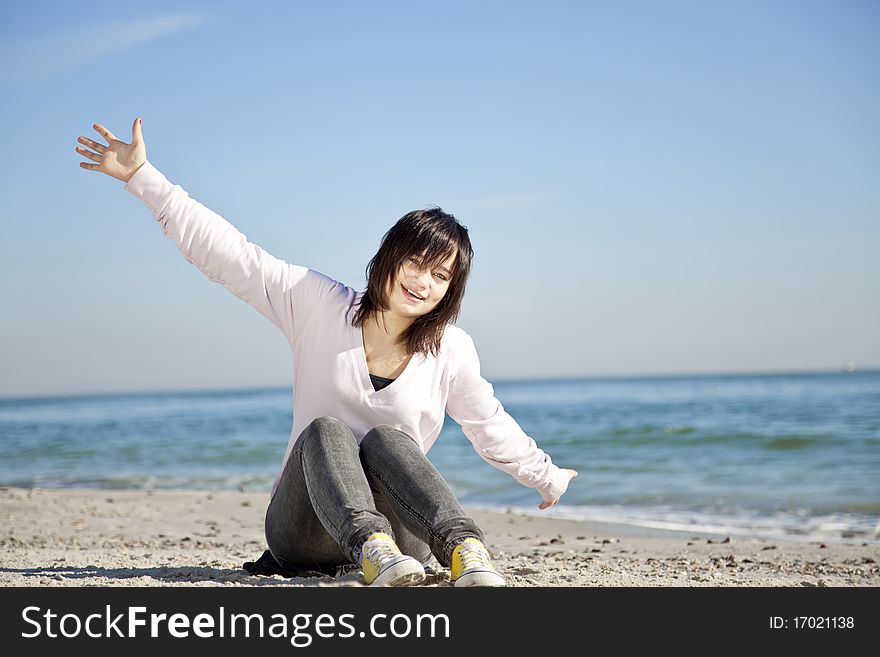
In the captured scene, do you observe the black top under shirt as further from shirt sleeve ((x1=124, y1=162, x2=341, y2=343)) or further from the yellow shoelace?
the yellow shoelace

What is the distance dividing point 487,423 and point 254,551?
215 cm

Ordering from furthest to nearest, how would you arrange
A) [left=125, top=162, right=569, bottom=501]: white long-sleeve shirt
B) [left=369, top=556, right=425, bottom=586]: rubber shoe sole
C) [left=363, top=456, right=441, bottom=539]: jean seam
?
[left=125, top=162, right=569, bottom=501]: white long-sleeve shirt < [left=363, top=456, right=441, bottom=539]: jean seam < [left=369, top=556, right=425, bottom=586]: rubber shoe sole

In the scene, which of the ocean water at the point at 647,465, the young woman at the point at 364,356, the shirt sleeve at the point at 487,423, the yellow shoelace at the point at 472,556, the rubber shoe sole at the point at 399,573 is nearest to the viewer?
the rubber shoe sole at the point at 399,573

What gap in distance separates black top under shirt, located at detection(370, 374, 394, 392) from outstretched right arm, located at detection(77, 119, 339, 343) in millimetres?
347

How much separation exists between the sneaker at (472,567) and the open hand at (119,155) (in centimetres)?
182

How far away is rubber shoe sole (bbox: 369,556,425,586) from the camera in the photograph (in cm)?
260

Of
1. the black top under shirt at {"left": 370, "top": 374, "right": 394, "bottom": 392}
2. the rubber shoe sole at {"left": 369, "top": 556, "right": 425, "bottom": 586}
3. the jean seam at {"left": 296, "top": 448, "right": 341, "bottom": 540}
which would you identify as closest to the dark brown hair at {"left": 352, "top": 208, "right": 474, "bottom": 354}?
the black top under shirt at {"left": 370, "top": 374, "right": 394, "bottom": 392}

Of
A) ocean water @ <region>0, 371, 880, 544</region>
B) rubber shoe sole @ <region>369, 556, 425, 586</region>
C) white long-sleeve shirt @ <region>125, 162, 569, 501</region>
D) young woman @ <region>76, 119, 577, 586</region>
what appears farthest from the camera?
ocean water @ <region>0, 371, 880, 544</region>

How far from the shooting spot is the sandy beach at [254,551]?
139 inches

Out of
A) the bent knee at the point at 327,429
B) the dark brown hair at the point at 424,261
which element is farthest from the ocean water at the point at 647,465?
the bent knee at the point at 327,429

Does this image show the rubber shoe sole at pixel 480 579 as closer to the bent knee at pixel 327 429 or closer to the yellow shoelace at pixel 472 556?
the yellow shoelace at pixel 472 556
